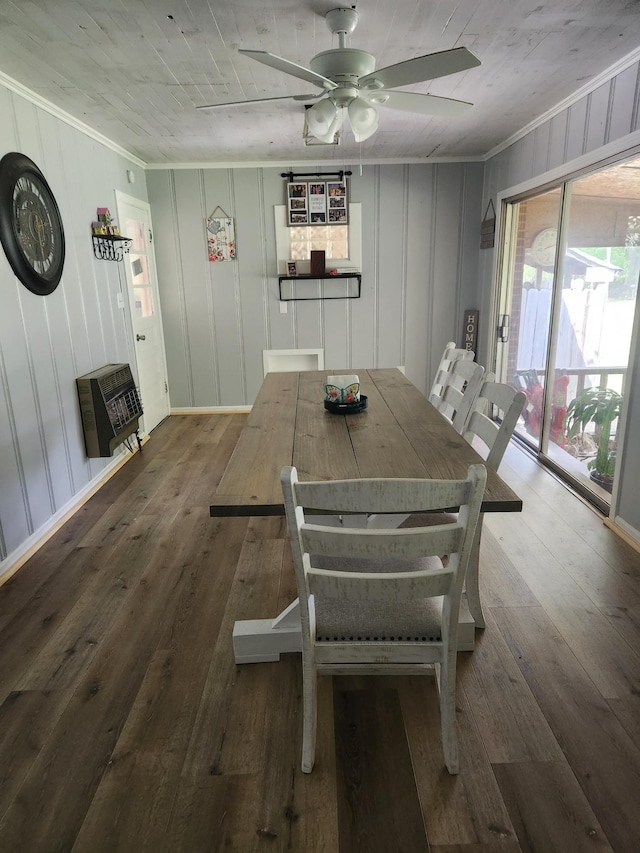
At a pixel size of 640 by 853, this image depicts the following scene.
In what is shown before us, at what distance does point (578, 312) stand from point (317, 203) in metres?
2.65

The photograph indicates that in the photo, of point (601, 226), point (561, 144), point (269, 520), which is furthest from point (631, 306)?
point (269, 520)

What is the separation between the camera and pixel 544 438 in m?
3.90

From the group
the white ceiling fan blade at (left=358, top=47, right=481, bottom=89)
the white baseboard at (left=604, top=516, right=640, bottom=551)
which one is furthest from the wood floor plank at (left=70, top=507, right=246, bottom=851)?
the white ceiling fan blade at (left=358, top=47, right=481, bottom=89)

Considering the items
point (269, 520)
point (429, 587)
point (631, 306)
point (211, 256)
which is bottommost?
point (269, 520)

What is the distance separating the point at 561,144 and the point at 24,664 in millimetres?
3954

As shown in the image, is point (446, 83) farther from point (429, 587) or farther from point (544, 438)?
point (429, 587)

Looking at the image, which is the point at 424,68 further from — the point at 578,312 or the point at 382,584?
the point at 578,312

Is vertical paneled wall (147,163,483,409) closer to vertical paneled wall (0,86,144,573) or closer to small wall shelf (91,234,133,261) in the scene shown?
small wall shelf (91,234,133,261)

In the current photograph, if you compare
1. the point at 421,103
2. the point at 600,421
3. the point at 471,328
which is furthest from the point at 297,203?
the point at 600,421

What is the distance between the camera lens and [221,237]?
504cm

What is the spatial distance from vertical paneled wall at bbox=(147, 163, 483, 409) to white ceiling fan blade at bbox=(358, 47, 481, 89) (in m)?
3.04

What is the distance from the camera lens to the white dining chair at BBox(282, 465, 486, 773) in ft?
3.84

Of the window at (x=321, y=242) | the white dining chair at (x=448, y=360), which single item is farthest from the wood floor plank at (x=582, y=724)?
the window at (x=321, y=242)

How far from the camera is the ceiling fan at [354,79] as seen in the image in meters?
1.90
